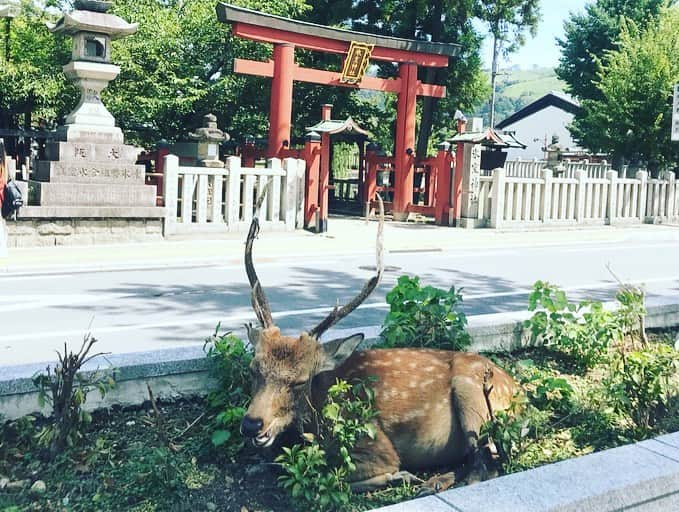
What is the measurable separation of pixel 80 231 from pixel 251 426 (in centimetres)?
1166

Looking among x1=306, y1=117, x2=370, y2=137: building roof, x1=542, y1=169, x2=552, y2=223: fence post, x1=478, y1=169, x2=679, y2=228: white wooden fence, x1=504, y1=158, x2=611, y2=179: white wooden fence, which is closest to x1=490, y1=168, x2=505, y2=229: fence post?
x1=478, y1=169, x2=679, y2=228: white wooden fence

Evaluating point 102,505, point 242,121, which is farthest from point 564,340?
point 242,121

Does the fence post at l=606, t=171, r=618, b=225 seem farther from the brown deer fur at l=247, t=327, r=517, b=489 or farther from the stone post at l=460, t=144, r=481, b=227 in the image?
the brown deer fur at l=247, t=327, r=517, b=489

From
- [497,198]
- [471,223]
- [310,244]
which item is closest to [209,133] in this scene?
[310,244]

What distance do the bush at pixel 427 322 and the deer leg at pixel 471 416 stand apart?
0.92m

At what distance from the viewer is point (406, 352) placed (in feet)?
13.5

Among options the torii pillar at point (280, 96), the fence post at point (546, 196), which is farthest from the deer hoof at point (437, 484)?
→ the fence post at point (546, 196)

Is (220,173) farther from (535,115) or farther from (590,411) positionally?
(535,115)

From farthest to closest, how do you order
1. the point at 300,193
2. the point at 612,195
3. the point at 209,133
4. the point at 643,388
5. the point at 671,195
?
the point at 671,195
the point at 612,195
the point at 209,133
the point at 300,193
the point at 643,388

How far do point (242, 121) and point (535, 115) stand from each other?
116 feet

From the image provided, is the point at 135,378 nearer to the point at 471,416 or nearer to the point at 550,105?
the point at 471,416

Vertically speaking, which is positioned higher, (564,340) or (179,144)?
(179,144)

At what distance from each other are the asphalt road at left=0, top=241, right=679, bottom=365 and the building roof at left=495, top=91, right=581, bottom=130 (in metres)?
36.9

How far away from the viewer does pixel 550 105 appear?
53.4 m
